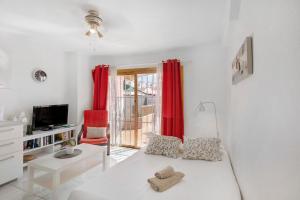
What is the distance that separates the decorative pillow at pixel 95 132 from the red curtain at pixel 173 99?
4.45 ft

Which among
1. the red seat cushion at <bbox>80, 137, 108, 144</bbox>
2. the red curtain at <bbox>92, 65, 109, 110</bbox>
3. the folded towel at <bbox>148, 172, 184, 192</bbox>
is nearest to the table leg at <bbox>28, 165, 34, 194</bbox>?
the red seat cushion at <bbox>80, 137, 108, 144</bbox>

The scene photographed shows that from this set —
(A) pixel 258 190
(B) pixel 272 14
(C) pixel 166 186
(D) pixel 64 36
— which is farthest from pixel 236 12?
(D) pixel 64 36

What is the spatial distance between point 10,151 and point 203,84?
11.5 feet

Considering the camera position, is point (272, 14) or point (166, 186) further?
point (166, 186)

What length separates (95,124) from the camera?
4.10 m

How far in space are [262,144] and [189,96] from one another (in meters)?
2.79

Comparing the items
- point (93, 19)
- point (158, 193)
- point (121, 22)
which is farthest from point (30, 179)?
point (121, 22)

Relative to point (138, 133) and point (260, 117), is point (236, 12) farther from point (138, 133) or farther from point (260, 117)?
point (138, 133)

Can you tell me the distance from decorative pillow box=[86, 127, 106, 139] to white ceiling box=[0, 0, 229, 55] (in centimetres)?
179

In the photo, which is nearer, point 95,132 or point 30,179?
point 30,179

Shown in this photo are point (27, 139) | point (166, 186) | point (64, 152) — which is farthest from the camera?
point (27, 139)

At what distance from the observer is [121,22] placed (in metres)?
2.50

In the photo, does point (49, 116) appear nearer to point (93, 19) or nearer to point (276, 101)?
point (93, 19)

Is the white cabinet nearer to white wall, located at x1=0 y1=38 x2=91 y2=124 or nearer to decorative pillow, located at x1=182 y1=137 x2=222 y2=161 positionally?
white wall, located at x1=0 y1=38 x2=91 y2=124
